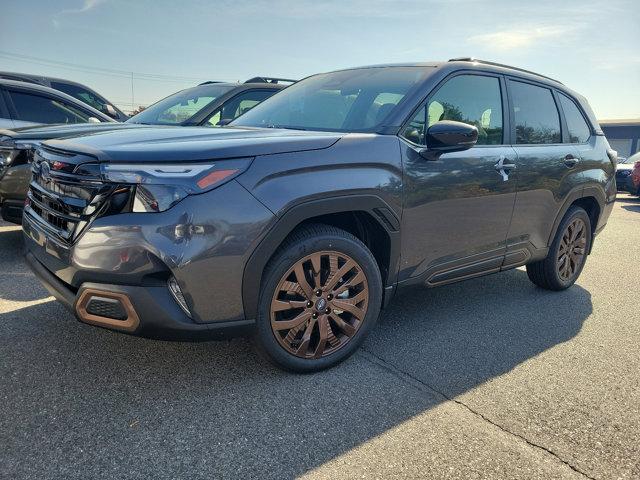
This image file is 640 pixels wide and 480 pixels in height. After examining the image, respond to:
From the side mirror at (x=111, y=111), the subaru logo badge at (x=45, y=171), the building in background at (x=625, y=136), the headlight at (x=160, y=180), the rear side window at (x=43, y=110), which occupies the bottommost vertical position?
the building in background at (x=625, y=136)

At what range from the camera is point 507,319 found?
3918 mm

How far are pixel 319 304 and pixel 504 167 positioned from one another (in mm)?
1716

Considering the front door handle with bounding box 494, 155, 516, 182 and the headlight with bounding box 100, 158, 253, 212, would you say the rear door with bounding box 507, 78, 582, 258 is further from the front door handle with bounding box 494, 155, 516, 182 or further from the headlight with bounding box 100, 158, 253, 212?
the headlight with bounding box 100, 158, 253, 212

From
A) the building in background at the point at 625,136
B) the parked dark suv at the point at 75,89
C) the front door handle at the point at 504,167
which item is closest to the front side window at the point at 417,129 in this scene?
the front door handle at the point at 504,167

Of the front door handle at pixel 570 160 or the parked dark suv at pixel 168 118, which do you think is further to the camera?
the parked dark suv at pixel 168 118

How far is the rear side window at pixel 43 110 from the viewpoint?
244 inches

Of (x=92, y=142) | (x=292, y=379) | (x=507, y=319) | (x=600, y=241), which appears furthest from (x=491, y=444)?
(x=600, y=241)

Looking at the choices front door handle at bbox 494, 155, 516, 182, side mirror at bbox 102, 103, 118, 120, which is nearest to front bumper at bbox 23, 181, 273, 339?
front door handle at bbox 494, 155, 516, 182

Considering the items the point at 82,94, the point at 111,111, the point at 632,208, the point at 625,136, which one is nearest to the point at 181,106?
the point at 111,111

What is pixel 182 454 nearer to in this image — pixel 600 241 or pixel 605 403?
pixel 605 403

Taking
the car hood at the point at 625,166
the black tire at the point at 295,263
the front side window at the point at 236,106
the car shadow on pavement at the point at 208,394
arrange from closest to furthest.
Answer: the car shadow on pavement at the point at 208,394 → the black tire at the point at 295,263 → the front side window at the point at 236,106 → the car hood at the point at 625,166

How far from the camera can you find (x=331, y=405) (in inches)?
102

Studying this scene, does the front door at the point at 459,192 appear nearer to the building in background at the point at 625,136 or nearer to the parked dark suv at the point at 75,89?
the parked dark suv at the point at 75,89

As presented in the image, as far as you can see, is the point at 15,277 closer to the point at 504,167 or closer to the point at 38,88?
the point at 38,88
